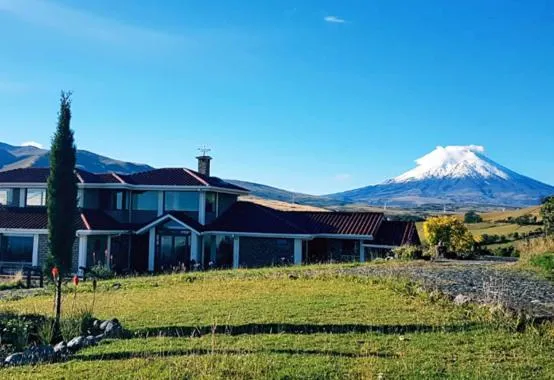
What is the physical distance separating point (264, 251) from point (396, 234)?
7304mm

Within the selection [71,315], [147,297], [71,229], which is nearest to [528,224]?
Result: [71,229]

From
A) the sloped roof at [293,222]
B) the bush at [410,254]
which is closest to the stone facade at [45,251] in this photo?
the sloped roof at [293,222]

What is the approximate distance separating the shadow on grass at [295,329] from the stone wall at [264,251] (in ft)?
69.2

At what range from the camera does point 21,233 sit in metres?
31.8

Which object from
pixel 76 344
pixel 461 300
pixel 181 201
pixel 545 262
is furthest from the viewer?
pixel 181 201

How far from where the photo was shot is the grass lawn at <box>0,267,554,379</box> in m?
7.40

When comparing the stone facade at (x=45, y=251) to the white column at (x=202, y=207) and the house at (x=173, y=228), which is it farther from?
the white column at (x=202, y=207)

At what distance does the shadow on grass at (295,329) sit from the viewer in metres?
9.66

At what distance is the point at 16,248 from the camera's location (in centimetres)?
3219

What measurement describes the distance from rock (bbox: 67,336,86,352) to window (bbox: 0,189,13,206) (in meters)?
27.3

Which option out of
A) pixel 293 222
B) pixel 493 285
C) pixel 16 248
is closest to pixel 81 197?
pixel 16 248

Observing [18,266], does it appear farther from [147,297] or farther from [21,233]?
[147,297]

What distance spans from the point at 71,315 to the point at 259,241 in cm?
2085

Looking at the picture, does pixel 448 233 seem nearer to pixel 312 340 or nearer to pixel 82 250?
pixel 82 250
